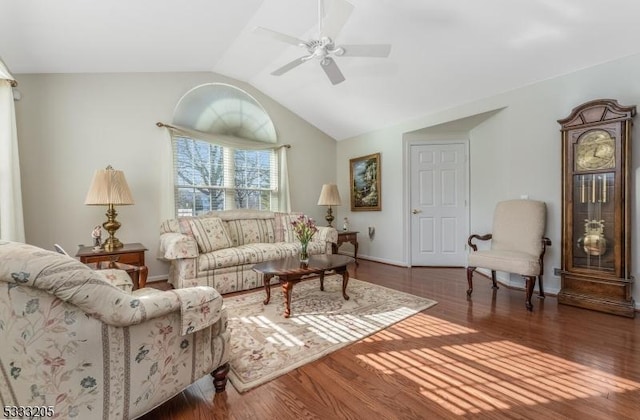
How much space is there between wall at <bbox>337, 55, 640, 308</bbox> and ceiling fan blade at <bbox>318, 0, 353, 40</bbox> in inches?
94.3

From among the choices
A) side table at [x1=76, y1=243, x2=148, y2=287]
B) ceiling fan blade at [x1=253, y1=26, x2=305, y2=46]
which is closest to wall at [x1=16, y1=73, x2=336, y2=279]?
side table at [x1=76, y1=243, x2=148, y2=287]

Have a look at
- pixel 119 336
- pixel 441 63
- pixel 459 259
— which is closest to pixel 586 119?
pixel 441 63

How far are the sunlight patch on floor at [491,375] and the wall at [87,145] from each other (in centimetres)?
346

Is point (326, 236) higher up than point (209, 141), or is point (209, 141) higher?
point (209, 141)

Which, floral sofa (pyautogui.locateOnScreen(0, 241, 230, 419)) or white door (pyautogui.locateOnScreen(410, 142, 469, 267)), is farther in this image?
white door (pyautogui.locateOnScreen(410, 142, 469, 267))

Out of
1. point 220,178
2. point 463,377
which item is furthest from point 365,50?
point 220,178

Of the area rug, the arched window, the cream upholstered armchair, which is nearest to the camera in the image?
the area rug

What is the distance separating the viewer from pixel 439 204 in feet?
15.2

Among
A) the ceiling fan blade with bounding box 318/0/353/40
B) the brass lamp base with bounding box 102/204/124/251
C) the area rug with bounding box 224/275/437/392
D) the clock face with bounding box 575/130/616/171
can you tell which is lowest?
the area rug with bounding box 224/275/437/392

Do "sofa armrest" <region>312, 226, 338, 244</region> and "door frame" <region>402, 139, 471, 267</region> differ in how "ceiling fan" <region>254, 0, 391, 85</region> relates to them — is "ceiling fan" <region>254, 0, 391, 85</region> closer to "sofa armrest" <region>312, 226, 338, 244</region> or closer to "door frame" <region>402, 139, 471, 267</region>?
"sofa armrest" <region>312, 226, 338, 244</region>

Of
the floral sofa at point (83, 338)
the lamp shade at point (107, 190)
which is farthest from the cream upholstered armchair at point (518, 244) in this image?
the lamp shade at point (107, 190)

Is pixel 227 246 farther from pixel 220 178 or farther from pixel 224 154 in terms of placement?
pixel 224 154

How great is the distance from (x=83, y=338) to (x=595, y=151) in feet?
13.1

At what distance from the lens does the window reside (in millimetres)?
4133
